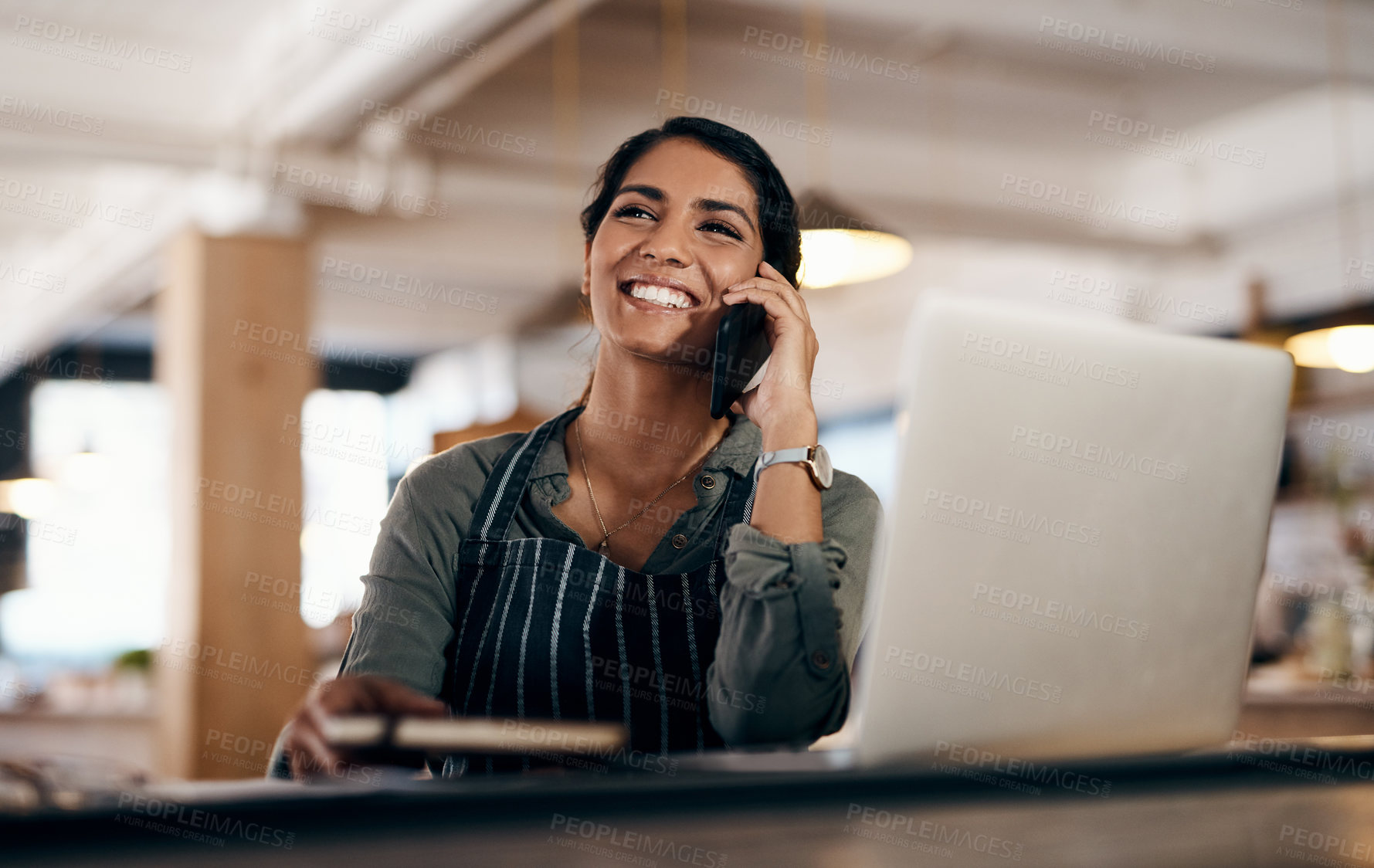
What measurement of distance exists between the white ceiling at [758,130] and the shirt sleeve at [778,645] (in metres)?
2.66

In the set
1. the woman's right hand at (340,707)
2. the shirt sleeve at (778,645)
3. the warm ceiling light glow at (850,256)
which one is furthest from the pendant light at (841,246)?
the woman's right hand at (340,707)

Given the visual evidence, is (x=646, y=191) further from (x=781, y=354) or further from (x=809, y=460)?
(x=809, y=460)

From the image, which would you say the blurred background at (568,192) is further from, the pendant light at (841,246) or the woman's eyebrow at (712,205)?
the woman's eyebrow at (712,205)

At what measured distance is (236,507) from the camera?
15.1ft

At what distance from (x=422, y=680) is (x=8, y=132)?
4232 mm

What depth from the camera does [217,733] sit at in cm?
453

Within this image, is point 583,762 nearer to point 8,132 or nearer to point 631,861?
point 631,861

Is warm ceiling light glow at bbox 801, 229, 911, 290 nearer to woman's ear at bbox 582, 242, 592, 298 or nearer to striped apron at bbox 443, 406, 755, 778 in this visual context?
woman's ear at bbox 582, 242, 592, 298

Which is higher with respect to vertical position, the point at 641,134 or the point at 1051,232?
the point at 1051,232

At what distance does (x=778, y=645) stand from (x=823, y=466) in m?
0.22

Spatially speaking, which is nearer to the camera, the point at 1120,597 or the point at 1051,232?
the point at 1120,597

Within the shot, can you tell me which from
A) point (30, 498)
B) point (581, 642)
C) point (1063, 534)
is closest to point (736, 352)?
point (581, 642)

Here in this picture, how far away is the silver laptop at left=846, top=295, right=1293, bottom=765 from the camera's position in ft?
2.75

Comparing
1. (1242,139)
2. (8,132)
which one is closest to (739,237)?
(8,132)
